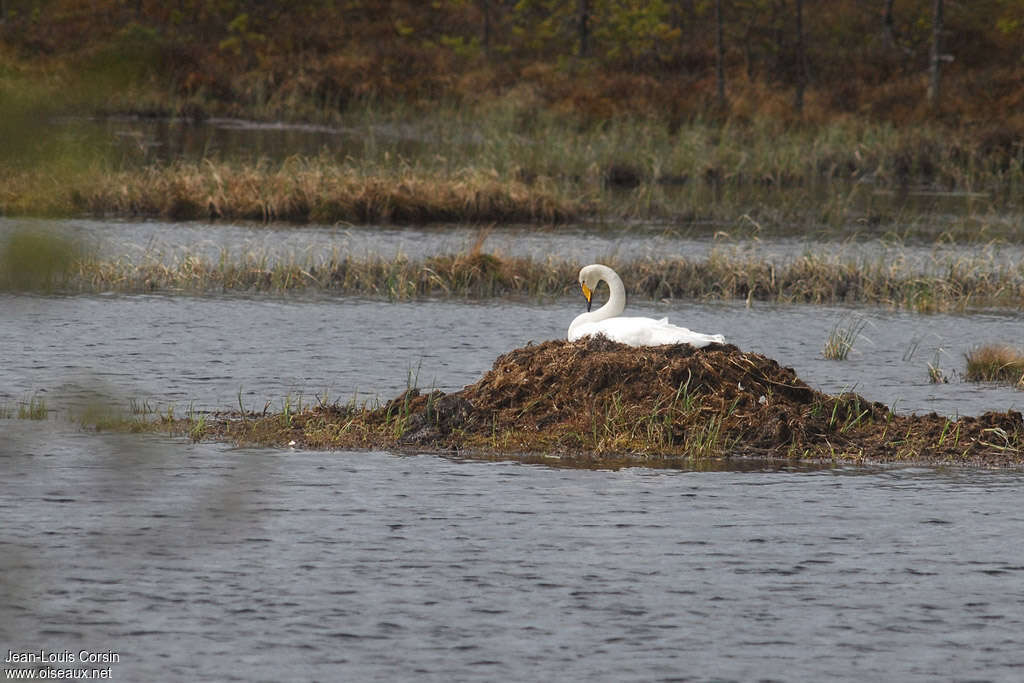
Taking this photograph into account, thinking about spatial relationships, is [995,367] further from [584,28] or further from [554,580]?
[584,28]

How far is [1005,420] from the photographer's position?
13.7m

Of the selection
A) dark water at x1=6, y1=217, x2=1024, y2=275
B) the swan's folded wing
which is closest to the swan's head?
the swan's folded wing

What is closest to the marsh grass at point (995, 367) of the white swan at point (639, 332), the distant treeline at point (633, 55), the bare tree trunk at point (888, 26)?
the white swan at point (639, 332)

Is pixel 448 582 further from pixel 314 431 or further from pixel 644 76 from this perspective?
pixel 644 76

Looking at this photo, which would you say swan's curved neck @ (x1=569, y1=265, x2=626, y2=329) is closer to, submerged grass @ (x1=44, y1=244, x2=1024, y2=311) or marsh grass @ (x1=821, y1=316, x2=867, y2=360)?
marsh grass @ (x1=821, y1=316, x2=867, y2=360)

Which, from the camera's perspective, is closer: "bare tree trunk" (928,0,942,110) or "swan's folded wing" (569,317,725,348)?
"swan's folded wing" (569,317,725,348)

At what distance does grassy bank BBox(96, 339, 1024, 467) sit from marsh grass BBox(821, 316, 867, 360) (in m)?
5.25

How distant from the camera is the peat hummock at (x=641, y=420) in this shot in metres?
13.2

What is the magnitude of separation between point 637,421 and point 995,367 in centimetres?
639

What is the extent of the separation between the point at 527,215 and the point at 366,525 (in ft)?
72.1

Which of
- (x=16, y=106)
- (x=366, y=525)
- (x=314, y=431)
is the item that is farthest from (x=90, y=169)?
(x=314, y=431)

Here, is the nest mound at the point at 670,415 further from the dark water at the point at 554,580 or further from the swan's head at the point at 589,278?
the swan's head at the point at 589,278

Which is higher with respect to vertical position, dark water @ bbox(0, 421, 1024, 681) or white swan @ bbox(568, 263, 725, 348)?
white swan @ bbox(568, 263, 725, 348)

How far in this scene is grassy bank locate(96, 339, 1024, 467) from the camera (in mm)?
13164
